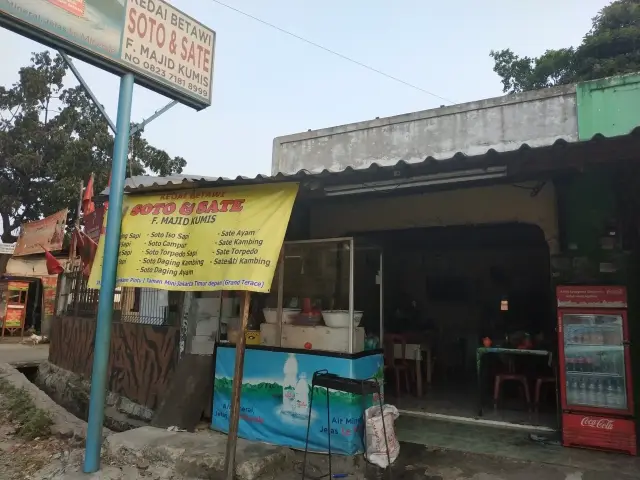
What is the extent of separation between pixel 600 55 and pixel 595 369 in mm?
15896

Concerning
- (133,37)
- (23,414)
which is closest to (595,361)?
(133,37)

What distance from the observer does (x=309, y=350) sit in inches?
221

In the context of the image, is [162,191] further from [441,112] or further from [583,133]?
[583,133]

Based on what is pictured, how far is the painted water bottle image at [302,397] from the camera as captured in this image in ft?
18.0

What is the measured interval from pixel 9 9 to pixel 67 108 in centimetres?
1951

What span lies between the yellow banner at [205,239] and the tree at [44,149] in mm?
15786

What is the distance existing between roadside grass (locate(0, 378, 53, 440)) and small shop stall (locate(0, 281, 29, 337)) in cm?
978

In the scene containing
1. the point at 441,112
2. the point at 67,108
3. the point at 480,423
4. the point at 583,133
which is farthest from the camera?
the point at 67,108

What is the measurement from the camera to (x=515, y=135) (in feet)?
29.6

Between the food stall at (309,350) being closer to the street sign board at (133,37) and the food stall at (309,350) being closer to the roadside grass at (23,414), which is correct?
the street sign board at (133,37)

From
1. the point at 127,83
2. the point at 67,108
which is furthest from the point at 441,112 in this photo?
the point at 67,108

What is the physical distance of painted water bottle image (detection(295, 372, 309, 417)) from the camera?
5473 mm

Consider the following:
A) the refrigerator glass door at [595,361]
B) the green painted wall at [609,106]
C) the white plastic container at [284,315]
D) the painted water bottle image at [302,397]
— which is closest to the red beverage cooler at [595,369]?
the refrigerator glass door at [595,361]

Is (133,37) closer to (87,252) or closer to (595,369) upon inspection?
(595,369)
